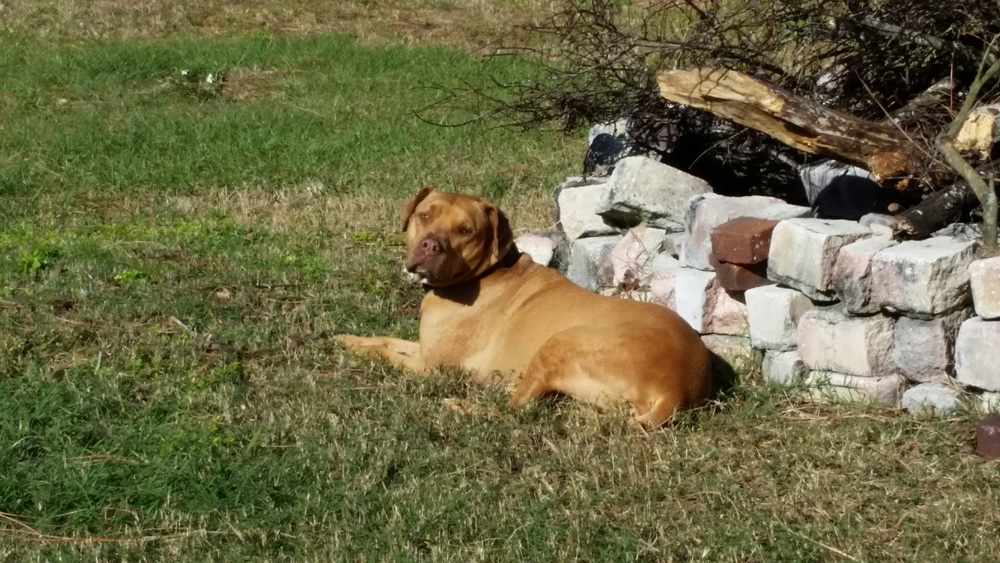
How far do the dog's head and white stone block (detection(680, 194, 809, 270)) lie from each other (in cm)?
94

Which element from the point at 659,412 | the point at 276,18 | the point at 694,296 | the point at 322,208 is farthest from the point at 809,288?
the point at 276,18

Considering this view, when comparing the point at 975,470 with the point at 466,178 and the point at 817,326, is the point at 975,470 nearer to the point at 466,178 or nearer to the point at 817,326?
the point at 817,326

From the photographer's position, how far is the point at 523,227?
8547 millimetres

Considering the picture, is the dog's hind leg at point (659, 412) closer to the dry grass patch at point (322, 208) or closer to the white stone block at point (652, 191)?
the white stone block at point (652, 191)

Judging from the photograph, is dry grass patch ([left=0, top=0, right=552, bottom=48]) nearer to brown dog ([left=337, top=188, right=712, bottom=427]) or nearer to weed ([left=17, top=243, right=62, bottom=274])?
weed ([left=17, top=243, right=62, bottom=274])

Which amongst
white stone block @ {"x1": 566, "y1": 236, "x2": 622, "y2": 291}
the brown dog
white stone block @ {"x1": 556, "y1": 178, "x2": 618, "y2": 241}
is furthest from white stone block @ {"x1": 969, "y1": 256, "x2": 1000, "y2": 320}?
white stone block @ {"x1": 556, "y1": 178, "x2": 618, "y2": 241}

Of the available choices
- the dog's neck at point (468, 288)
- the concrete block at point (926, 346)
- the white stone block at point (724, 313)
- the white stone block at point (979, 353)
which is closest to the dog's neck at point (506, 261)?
the dog's neck at point (468, 288)

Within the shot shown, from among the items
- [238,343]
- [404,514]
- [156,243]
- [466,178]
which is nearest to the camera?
[404,514]

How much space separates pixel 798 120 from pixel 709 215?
0.67 meters

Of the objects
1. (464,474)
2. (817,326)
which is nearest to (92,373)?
(464,474)

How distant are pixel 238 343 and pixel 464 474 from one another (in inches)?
77.3

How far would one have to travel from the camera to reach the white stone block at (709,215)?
20.4ft

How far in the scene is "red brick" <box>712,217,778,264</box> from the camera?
5824 mm

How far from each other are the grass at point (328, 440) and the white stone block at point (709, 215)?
85 centimetres
